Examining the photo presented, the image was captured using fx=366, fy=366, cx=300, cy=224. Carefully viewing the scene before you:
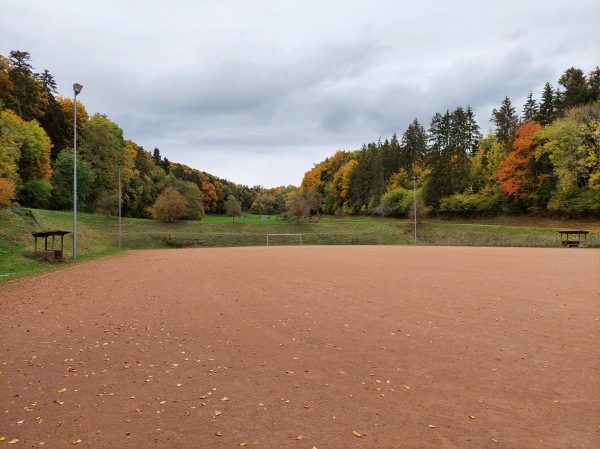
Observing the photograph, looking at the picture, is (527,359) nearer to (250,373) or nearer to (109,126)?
(250,373)

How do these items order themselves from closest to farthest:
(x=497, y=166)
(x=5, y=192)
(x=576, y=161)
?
(x=5, y=192) → (x=576, y=161) → (x=497, y=166)

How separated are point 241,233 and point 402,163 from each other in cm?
4972

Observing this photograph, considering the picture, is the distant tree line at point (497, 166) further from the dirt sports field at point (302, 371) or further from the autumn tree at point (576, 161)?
the dirt sports field at point (302, 371)

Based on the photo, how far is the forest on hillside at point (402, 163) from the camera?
4516cm

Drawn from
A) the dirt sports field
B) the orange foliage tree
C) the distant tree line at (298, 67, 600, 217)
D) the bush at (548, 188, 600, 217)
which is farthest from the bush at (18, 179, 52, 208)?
the bush at (548, 188, 600, 217)

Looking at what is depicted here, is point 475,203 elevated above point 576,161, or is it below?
below

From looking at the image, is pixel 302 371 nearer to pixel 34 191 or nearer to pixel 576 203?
pixel 34 191

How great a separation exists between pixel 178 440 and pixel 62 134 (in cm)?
7496

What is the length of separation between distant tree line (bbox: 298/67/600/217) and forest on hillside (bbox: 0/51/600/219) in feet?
0.56

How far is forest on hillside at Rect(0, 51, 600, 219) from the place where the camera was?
45156mm

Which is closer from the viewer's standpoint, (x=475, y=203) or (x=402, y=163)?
(x=475, y=203)

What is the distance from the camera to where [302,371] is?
5.55 metres

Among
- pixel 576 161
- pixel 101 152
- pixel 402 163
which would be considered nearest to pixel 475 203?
pixel 576 161

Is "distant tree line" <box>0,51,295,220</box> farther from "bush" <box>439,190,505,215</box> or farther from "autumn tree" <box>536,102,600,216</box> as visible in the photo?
"autumn tree" <box>536,102,600,216</box>
